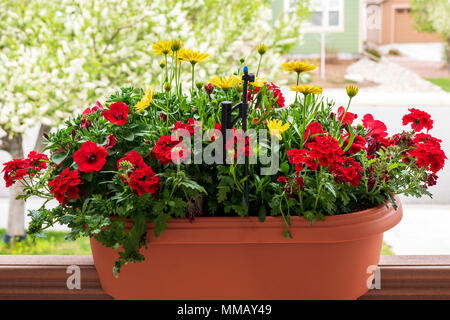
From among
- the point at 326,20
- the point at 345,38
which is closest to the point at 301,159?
the point at 326,20

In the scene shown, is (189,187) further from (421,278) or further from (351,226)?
(421,278)

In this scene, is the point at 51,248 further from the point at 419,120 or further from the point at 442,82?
the point at 442,82

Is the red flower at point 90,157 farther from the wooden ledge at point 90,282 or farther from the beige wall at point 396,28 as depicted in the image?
the beige wall at point 396,28

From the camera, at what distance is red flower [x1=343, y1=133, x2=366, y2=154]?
2.55 ft

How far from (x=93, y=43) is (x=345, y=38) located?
9090 mm

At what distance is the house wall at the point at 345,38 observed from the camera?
10.3 meters

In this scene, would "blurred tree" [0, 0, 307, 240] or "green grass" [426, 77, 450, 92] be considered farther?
"green grass" [426, 77, 450, 92]

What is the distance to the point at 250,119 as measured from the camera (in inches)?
32.5

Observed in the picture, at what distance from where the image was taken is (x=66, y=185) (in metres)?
0.72

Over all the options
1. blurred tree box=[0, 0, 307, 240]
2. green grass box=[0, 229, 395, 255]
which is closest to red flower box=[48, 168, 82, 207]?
blurred tree box=[0, 0, 307, 240]

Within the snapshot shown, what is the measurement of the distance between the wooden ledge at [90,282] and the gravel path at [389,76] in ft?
29.3

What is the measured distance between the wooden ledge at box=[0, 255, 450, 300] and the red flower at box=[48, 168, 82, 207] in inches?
7.5

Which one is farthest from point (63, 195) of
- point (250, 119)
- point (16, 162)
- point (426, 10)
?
point (426, 10)

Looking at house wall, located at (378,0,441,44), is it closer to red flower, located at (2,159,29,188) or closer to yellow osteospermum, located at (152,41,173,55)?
yellow osteospermum, located at (152,41,173,55)
